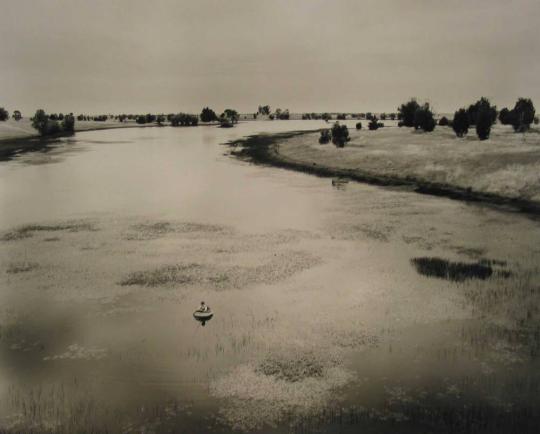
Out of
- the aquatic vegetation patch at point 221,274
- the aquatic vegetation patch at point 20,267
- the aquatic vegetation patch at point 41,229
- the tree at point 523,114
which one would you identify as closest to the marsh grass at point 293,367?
the aquatic vegetation patch at point 221,274

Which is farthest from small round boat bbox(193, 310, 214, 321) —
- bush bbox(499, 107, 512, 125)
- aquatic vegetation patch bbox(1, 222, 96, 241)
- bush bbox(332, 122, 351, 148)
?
bush bbox(499, 107, 512, 125)

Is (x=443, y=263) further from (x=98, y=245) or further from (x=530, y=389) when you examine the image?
(x=98, y=245)

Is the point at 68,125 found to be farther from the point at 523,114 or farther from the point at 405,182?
the point at 405,182

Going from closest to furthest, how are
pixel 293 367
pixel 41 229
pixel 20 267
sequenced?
pixel 293 367 < pixel 20 267 < pixel 41 229

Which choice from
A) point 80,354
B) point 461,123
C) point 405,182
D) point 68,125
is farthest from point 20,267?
point 68,125

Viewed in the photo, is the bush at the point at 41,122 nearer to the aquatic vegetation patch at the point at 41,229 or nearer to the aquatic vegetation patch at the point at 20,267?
the aquatic vegetation patch at the point at 41,229

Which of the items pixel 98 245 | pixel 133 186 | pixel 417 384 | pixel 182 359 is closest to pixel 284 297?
pixel 182 359

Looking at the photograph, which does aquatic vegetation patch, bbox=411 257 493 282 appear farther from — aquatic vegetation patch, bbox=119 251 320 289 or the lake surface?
aquatic vegetation patch, bbox=119 251 320 289
